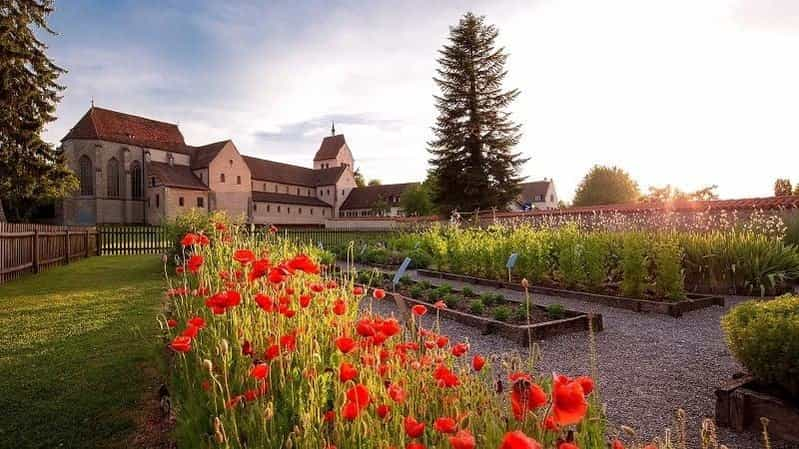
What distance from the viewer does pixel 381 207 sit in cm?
5875

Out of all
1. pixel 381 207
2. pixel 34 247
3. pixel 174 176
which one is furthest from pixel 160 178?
pixel 34 247

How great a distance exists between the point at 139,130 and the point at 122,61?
42259mm

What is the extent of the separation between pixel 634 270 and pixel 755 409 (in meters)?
4.36

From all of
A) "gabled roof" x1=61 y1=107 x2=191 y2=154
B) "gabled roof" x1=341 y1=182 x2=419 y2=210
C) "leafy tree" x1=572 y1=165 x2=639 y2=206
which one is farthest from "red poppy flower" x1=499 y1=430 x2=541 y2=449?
"gabled roof" x1=341 y1=182 x2=419 y2=210

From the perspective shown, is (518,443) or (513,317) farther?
(513,317)

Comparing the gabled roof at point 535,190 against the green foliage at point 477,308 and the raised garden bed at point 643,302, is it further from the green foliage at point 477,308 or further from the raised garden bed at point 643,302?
the green foliage at point 477,308

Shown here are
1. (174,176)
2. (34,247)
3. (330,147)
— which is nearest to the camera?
(34,247)

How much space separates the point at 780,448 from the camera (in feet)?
8.67

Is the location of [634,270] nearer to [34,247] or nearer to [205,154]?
[34,247]

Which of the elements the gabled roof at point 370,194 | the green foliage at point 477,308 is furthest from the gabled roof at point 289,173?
the green foliage at point 477,308

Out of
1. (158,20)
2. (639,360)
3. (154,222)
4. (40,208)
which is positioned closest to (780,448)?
(639,360)

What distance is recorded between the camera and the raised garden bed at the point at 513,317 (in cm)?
511

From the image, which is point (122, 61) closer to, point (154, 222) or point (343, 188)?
point (154, 222)

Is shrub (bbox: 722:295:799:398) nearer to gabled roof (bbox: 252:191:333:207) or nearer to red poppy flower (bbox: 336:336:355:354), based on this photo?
red poppy flower (bbox: 336:336:355:354)
